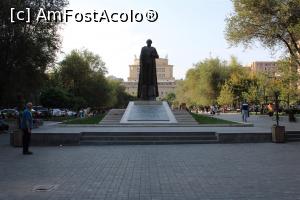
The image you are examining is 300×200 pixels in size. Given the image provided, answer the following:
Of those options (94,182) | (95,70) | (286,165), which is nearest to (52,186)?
(94,182)

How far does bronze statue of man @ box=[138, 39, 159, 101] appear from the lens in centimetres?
3300

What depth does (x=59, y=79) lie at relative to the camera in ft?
221

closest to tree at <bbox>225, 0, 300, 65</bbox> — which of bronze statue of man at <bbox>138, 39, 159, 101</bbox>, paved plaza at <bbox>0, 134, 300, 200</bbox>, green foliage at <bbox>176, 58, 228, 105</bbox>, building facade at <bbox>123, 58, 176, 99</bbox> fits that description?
bronze statue of man at <bbox>138, 39, 159, 101</bbox>

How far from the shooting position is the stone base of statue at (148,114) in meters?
27.4

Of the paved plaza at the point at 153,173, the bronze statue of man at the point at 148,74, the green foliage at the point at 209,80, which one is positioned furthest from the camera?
the green foliage at the point at 209,80

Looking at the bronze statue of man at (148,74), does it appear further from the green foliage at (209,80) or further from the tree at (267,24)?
the green foliage at (209,80)

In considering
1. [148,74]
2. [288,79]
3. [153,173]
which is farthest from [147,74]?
[153,173]

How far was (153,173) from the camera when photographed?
10508 millimetres

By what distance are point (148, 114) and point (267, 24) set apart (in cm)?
1291

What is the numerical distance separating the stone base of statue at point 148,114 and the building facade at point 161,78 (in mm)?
127997

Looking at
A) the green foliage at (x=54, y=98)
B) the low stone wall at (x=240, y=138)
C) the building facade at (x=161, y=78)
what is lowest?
the low stone wall at (x=240, y=138)

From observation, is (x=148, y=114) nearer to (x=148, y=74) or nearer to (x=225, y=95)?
(x=148, y=74)

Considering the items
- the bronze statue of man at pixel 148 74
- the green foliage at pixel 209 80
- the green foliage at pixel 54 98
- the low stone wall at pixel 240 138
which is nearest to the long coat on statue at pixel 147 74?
the bronze statue of man at pixel 148 74

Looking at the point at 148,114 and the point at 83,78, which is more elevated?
the point at 83,78
